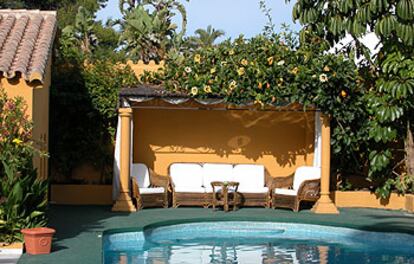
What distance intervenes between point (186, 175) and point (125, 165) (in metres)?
1.78

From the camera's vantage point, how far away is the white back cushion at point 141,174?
15958 mm

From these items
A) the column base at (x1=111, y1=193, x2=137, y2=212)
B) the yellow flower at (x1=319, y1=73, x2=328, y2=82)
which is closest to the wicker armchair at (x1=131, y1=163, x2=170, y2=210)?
the column base at (x1=111, y1=193, x2=137, y2=212)

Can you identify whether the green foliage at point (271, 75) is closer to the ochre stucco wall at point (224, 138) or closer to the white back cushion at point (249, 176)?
the white back cushion at point (249, 176)

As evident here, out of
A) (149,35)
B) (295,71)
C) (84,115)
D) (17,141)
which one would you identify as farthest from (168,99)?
(149,35)

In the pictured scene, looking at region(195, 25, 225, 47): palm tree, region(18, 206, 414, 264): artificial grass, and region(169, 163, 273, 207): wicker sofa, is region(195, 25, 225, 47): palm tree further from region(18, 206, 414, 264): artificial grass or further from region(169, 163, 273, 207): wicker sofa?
region(18, 206, 414, 264): artificial grass

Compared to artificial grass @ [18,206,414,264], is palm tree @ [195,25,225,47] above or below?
above

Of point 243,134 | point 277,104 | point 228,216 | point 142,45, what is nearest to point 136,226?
point 228,216

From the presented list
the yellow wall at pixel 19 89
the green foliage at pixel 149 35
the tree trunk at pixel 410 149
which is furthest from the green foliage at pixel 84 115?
the green foliage at pixel 149 35

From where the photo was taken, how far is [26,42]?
12195 mm

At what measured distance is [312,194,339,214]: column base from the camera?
15188 mm

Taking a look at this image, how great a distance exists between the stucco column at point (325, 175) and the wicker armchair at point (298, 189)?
0.54 ft

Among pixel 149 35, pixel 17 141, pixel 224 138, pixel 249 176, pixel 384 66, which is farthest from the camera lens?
pixel 149 35

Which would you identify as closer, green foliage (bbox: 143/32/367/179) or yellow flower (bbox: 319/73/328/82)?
yellow flower (bbox: 319/73/328/82)

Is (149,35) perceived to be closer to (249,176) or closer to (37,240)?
(249,176)
